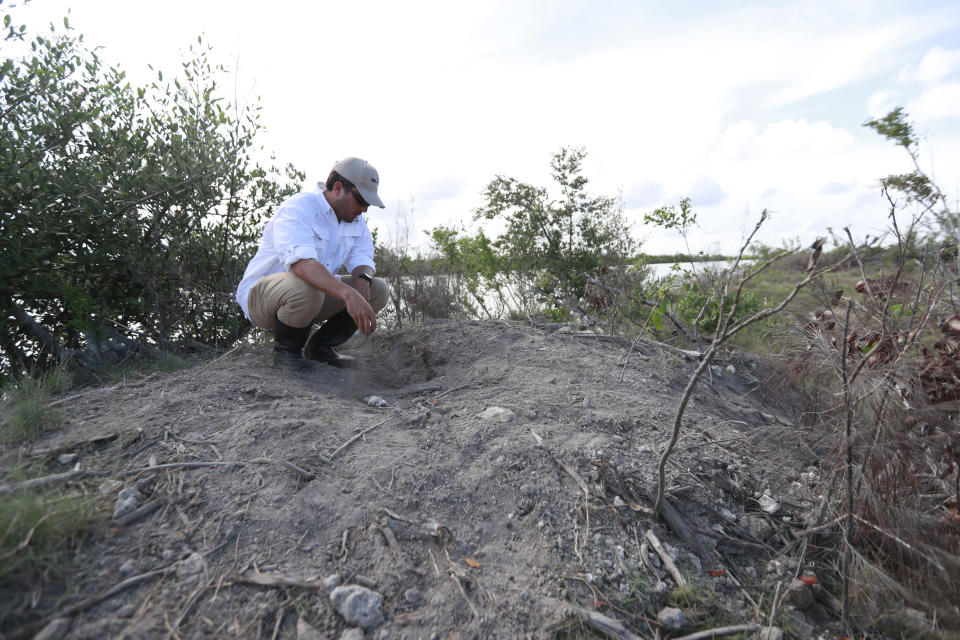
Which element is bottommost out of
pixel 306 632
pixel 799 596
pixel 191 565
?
A: pixel 799 596

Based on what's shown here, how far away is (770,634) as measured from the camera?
62.0 inches

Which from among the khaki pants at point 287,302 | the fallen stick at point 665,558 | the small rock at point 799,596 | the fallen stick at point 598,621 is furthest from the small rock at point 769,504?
the khaki pants at point 287,302

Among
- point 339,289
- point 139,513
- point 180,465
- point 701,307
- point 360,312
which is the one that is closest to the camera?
point 139,513

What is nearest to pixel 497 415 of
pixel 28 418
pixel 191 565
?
pixel 191 565

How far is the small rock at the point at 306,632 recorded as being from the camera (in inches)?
53.7

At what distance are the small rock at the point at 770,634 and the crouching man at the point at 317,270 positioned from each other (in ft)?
6.92

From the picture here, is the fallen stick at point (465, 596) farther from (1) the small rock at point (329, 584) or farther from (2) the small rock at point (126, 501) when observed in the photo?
(2) the small rock at point (126, 501)

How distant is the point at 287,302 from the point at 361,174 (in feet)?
3.05

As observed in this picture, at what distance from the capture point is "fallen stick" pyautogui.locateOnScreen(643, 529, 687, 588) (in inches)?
67.3

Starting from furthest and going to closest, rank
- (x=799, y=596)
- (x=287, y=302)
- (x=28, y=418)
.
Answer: (x=287, y=302) → (x=28, y=418) → (x=799, y=596)

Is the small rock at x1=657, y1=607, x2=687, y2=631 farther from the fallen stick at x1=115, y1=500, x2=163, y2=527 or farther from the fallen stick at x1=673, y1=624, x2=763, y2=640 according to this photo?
the fallen stick at x1=115, y1=500, x2=163, y2=527

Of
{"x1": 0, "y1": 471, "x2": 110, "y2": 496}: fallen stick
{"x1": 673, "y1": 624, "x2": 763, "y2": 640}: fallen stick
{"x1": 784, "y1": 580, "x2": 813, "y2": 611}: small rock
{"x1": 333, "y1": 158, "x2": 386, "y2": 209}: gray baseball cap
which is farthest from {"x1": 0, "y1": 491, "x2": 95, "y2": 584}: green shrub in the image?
{"x1": 333, "y1": 158, "x2": 386, "y2": 209}: gray baseball cap

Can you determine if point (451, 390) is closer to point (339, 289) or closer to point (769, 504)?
point (339, 289)

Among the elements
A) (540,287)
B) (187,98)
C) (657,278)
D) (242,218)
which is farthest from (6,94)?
(657,278)
